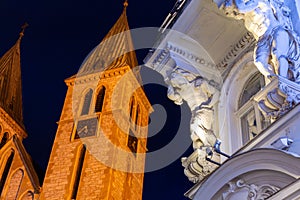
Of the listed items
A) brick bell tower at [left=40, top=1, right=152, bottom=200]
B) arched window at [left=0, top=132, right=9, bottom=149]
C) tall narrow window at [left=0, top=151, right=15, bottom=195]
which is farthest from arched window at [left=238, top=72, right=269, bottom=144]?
arched window at [left=0, top=132, right=9, bottom=149]

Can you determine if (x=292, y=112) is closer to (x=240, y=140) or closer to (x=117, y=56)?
(x=240, y=140)

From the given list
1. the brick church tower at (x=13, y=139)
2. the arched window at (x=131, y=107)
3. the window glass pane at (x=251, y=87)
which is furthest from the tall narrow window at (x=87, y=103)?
the window glass pane at (x=251, y=87)

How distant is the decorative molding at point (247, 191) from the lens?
13.1 feet

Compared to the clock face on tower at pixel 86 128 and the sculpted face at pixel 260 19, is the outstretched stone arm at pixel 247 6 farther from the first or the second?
the clock face on tower at pixel 86 128

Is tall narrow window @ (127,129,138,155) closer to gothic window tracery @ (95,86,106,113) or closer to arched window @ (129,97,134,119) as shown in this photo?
arched window @ (129,97,134,119)

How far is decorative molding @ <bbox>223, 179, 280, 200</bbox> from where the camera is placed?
4.00m

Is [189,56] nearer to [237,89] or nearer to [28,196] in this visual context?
[237,89]

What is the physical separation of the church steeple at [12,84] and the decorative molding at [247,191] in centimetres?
3226

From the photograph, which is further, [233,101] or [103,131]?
[103,131]

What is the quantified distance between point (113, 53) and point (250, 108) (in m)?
29.4

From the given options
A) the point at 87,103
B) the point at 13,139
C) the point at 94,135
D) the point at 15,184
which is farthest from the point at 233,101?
the point at 13,139

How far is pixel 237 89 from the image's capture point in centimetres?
607

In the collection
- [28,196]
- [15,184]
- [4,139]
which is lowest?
[28,196]

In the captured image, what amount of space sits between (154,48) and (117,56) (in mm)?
27711
